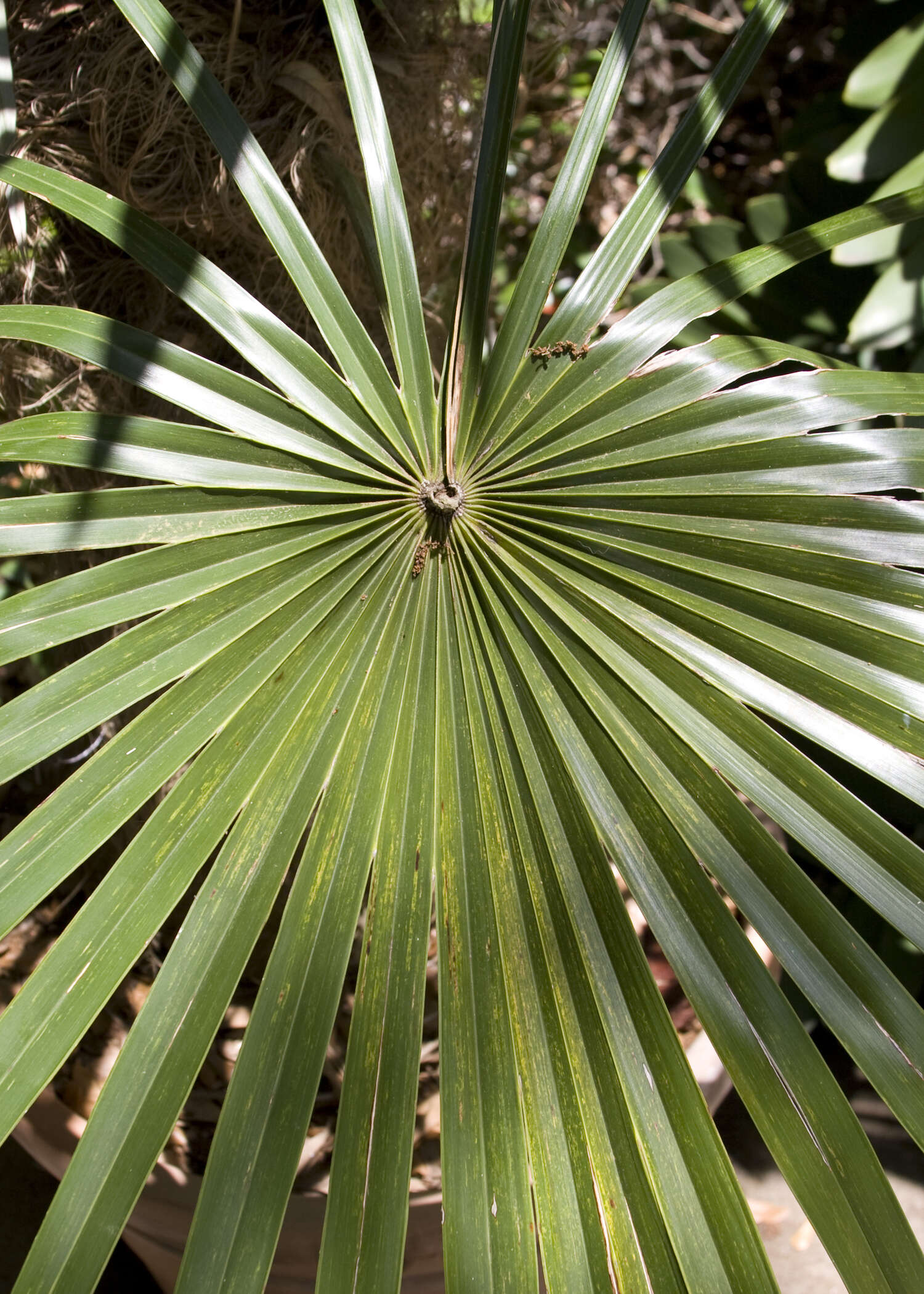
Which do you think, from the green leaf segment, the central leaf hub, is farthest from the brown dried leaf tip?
the central leaf hub

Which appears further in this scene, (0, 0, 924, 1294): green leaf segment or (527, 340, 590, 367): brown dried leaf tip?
(527, 340, 590, 367): brown dried leaf tip

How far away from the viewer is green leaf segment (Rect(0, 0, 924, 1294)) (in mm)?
510

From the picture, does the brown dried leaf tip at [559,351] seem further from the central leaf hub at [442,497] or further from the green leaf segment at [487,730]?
the central leaf hub at [442,497]

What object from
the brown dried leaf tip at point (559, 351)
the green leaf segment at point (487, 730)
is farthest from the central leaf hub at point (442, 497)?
the brown dried leaf tip at point (559, 351)

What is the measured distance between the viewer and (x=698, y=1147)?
0.52 m

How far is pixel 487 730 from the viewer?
0.65 m

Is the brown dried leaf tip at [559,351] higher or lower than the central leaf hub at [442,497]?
higher

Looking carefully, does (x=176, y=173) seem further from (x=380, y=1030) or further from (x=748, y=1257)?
(x=748, y=1257)

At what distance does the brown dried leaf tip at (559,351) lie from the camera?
665 millimetres

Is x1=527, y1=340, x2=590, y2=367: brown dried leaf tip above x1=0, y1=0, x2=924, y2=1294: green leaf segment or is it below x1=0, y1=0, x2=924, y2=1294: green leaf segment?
above

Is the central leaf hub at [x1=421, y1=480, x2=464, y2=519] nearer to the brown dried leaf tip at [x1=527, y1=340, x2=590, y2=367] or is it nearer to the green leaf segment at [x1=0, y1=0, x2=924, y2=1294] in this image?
the green leaf segment at [x1=0, y1=0, x2=924, y2=1294]

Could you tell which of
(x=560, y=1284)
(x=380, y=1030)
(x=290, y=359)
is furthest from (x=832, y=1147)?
(x=290, y=359)

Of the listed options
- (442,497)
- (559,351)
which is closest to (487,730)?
(442,497)

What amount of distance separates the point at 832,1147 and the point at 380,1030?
283 millimetres
